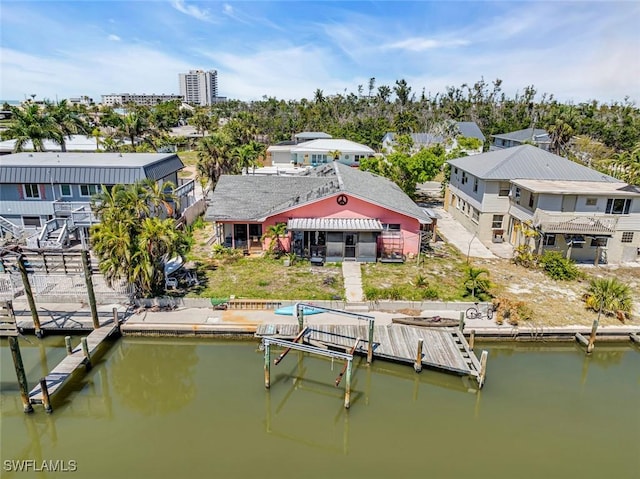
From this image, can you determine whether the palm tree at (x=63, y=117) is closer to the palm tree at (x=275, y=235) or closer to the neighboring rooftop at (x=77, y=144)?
the neighboring rooftop at (x=77, y=144)

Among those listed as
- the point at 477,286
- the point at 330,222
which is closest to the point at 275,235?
the point at 330,222

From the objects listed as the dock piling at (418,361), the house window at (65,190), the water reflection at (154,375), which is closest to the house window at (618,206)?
the dock piling at (418,361)

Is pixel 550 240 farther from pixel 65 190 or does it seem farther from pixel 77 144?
pixel 77 144

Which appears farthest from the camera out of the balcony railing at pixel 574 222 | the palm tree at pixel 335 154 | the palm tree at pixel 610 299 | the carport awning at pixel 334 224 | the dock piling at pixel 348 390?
the palm tree at pixel 335 154

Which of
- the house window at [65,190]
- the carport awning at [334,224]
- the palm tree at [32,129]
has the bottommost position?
the carport awning at [334,224]

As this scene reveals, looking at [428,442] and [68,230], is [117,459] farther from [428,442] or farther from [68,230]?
[68,230]

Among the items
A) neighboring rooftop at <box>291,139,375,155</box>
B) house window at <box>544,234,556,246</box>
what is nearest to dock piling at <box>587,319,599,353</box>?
house window at <box>544,234,556,246</box>
